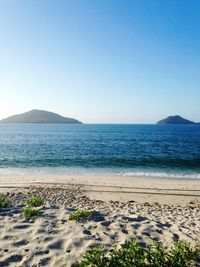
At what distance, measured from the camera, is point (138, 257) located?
6480mm

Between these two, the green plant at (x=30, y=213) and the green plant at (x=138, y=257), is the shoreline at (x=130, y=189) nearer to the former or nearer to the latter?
the green plant at (x=30, y=213)

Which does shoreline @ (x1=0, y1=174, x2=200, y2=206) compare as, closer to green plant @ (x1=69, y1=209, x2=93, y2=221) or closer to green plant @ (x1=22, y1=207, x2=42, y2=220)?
green plant @ (x1=69, y1=209, x2=93, y2=221)

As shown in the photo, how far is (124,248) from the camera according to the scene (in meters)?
7.04

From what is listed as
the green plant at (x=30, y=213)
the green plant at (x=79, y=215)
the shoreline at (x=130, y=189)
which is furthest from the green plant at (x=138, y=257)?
the shoreline at (x=130, y=189)

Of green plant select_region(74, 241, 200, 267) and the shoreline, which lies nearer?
green plant select_region(74, 241, 200, 267)

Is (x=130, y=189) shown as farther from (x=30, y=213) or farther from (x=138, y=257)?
(x=138, y=257)

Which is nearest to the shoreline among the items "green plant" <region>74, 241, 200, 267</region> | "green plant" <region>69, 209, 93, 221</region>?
"green plant" <region>69, 209, 93, 221</region>

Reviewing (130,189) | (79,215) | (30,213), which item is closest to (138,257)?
(79,215)

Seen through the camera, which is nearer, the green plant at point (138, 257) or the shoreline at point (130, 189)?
the green plant at point (138, 257)

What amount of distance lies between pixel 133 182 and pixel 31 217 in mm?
16126

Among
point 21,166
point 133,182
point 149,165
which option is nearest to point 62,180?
point 133,182

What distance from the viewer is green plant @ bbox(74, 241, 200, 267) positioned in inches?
247

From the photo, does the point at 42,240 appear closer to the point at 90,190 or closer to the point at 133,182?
the point at 90,190

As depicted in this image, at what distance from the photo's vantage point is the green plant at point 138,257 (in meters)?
6.29
